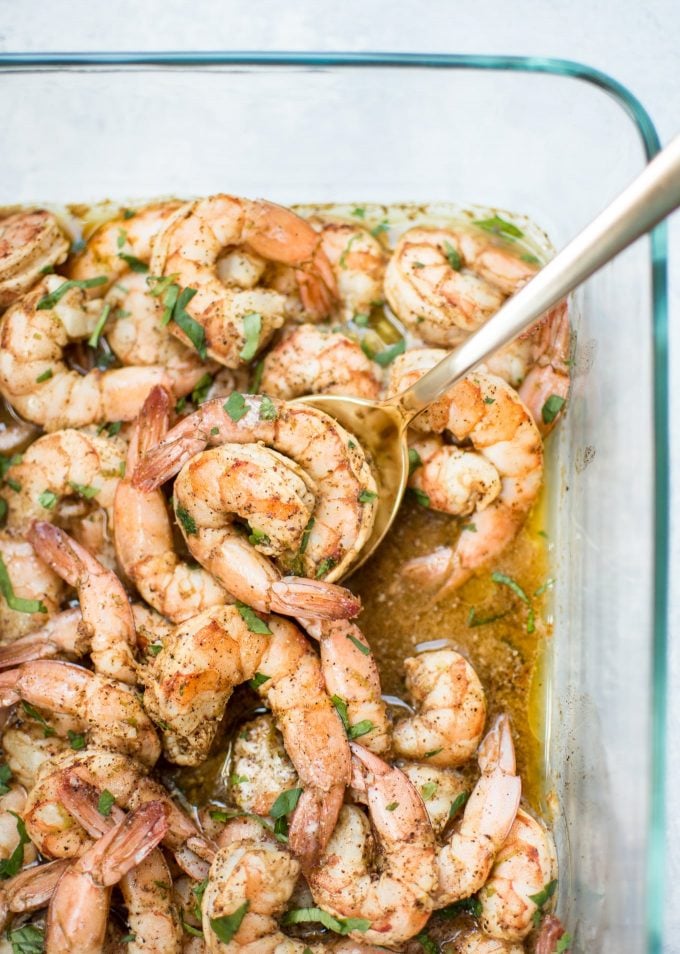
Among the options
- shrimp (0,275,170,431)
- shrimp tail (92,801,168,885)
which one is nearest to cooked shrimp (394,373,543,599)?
shrimp (0,275,170,431)

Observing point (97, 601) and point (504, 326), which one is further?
point (97, 601)

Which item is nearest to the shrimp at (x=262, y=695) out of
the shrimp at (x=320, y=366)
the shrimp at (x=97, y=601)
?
the shrimp at (x=97, y=601)

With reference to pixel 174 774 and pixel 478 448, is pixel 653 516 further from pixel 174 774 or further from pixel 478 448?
pixel 174 774

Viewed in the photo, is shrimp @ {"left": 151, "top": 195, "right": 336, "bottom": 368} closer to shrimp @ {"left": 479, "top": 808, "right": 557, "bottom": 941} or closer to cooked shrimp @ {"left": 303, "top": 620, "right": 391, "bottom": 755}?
cooked shrimp @ {"left": 303, "top": 620, "right": 391, "bottom": 755}

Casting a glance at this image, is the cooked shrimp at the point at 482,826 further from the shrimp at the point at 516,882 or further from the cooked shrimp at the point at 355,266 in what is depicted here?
the cooked shrimp at the point at 355,266

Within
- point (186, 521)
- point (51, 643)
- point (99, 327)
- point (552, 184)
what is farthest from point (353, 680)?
point (552, 184)

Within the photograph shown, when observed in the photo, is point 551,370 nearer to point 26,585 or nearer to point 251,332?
point 251,332

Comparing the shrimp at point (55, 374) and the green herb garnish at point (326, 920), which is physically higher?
the shrimp at point (55, 374)
